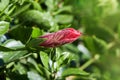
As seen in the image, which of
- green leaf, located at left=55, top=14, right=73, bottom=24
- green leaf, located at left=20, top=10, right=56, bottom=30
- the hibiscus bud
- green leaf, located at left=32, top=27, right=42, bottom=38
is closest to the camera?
the hibiscus bud

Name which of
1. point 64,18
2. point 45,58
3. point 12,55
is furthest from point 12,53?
point 64,18

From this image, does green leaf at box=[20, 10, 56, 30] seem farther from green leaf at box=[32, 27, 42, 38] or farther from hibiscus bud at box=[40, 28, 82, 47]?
hibiscus bud at box=[40, 28, 82, 47]

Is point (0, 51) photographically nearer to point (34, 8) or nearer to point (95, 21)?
point (34, 8)

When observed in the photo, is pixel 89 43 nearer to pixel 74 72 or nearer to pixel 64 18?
pixel 64 18

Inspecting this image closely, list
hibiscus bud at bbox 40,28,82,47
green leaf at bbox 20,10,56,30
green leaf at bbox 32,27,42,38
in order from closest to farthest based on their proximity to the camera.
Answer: hibiscus bud at bbox 40,28,82,47 < green leaf at bbox 32,27,42,38 < green leaf at bbox 20,10,56,30

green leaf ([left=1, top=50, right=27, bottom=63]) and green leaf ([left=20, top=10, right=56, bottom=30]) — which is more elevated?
green leaf ([left=20, top=10, right=56, bottom=30])

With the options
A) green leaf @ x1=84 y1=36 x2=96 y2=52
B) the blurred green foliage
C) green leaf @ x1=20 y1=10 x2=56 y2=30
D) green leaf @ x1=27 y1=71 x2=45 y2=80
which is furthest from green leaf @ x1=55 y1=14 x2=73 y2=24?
green leaf @ x1=27 y1=71 x2=45 y2=80

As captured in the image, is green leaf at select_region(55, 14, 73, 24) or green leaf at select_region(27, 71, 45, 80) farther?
green leaf at select_region(55, 14, 73, 24)

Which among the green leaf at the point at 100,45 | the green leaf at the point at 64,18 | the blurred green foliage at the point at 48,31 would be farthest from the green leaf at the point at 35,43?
the green leaf at the point at 100,45

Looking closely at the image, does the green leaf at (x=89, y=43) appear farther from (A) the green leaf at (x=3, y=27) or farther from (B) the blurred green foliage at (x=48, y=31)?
(A) the green leaf at (x=3, y=27)
